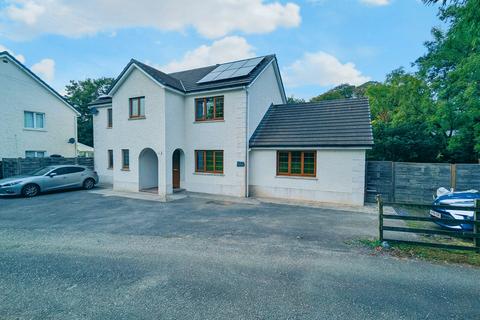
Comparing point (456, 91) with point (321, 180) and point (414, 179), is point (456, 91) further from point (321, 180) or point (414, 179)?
point (321, 180)

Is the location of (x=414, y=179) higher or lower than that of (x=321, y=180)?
higher

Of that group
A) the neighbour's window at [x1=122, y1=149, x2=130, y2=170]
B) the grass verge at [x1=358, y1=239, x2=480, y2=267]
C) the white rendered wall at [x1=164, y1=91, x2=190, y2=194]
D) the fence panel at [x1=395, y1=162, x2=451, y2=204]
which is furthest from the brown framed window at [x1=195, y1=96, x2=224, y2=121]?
the grass verge at [x1=358, y1=239, x2=480, y2=267]

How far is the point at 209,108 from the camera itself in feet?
45.1

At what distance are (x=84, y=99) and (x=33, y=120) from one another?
67.1 ft

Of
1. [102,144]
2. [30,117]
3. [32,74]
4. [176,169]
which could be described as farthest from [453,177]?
[32,74]

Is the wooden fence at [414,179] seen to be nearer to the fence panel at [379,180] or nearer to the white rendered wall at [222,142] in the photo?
the fence panel at [379,180]

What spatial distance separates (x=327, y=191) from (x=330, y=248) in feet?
19.6

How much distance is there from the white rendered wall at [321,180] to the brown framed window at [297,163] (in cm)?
26

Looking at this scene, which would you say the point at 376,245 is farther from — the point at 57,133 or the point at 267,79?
the point at 57,133

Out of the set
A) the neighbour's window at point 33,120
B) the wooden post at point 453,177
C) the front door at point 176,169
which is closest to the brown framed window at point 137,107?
the front door at point 176,169

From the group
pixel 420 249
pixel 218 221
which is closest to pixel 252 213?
pixel 218 221

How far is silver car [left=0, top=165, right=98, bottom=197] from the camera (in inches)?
458

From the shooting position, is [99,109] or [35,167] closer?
[35,167]

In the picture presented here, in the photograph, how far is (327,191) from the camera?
37.2 ft
